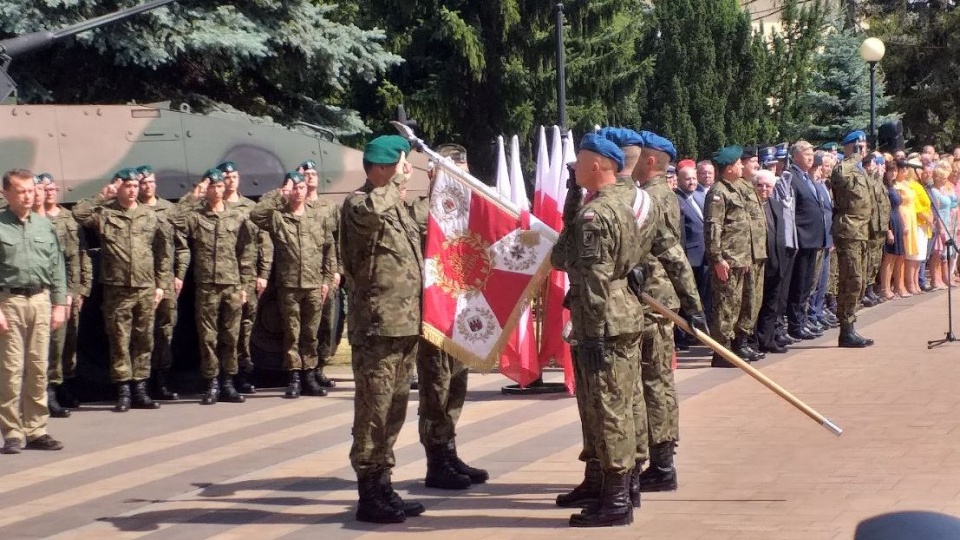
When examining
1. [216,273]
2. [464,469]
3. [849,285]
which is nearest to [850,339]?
[849,285]

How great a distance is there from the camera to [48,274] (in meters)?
10.2

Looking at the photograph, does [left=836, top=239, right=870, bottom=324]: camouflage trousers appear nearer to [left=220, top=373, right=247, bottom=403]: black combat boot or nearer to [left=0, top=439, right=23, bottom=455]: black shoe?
[left=220, top=373, right=247, bottom=403]: black combat boot

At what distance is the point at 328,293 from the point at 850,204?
5422mm

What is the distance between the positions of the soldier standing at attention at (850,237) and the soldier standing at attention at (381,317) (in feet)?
25.4

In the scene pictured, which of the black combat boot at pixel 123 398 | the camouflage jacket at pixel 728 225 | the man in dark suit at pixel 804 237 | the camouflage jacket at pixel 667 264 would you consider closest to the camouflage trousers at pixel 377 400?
the camouflage jacket at pixel 667 264

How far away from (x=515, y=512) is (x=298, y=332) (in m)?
5.28

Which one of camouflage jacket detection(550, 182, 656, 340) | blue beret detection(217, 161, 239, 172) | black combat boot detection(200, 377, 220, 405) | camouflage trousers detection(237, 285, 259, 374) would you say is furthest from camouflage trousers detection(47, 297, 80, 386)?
camouflage jacket detection(550, 182, 656, 340)

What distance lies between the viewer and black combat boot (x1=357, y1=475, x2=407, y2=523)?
7.50 metres

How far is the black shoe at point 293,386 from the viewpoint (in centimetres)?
1253

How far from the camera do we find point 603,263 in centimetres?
723

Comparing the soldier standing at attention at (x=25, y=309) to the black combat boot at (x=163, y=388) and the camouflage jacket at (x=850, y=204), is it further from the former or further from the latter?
the camouflage jacket at (x=850, y=204)

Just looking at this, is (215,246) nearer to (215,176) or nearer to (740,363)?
(215,176)

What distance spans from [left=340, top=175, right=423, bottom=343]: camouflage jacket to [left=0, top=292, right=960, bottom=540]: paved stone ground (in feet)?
3.22

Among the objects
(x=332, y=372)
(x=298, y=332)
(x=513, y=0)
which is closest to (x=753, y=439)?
(x=298, y=332)
